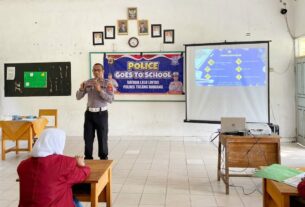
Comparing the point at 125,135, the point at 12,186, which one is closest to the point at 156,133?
the point at 125,135

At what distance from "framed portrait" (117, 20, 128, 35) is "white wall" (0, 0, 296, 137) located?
0.11 metres

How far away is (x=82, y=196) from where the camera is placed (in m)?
2.52

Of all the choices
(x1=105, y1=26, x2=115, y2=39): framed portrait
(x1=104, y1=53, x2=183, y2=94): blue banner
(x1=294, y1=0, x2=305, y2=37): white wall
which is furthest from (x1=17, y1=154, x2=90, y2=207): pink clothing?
(x1=294, y1=0, x2=305, y2=37): white wall

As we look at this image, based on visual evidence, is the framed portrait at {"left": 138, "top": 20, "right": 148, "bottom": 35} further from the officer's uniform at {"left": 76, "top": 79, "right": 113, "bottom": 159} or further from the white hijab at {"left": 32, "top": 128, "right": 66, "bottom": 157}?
the white hijab at {"left": 32, "top": 128, "right": 66, "bottom": 157}

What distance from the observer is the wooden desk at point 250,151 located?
13.2 ft

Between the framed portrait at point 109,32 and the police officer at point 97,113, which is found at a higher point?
the framed portrait at point 109,32

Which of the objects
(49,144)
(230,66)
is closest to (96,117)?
(49,144)

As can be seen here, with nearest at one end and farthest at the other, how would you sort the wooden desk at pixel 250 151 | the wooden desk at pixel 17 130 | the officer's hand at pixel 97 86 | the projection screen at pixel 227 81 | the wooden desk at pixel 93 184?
1. the wooden desk at pixel 93 184
2. the wooden desk at pixel 250 151
3. the officer's hand at pixel 97 86
4. the wooden desk at pixel 17 130
5. the projection screen at pixel 227 81

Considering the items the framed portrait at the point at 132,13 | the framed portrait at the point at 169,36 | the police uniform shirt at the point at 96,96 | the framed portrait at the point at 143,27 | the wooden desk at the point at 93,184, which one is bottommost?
the wooden desk at the point at 93,184

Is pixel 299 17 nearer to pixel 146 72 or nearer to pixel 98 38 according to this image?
pixel 146 72

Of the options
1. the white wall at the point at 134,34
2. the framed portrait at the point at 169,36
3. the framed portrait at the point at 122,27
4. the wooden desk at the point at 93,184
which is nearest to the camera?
the wooden desk at the point at 93,184

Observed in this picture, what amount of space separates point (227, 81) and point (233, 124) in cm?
245

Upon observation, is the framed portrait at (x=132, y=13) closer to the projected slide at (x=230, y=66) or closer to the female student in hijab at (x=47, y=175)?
the projected slide at (x=230, y=66)

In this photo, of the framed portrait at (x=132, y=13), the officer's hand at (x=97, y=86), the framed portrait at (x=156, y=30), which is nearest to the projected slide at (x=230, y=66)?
the framed portrait at (x=156, y=30)
